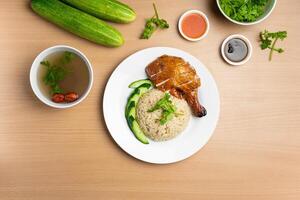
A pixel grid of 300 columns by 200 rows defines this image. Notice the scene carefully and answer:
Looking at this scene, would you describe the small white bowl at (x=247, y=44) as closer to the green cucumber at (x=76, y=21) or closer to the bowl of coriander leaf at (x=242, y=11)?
the bowl of coriander leaf at (x=242, y=11)

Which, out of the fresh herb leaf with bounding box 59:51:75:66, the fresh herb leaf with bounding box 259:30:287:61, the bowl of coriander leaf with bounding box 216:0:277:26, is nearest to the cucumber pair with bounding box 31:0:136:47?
the fresh herb leaf with bounding box 59:51:75:66

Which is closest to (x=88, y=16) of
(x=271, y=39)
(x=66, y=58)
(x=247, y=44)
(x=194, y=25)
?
(x=66, y=58)

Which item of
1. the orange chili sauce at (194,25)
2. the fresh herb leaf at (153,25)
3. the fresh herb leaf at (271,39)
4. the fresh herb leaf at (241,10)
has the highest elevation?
the fresh herb leaf at (241,10)

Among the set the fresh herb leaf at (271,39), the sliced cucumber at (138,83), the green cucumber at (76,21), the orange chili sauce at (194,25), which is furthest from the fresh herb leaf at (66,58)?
the fresh herb leaf at (271,39)

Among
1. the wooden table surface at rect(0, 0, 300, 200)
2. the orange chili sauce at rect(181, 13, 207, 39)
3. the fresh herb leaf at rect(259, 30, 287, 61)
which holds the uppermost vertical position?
the fresh herb leaf at rect(259, 30, 287, 61)

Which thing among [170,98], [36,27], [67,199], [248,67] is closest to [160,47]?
[170,98]

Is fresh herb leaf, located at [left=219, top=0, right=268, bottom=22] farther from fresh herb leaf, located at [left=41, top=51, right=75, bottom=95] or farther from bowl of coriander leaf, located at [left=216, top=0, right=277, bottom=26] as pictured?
fresh herb leaf, located at [left=41, top=51, right=75, bottom=95]

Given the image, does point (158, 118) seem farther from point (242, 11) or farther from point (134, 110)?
point (242, 11)
